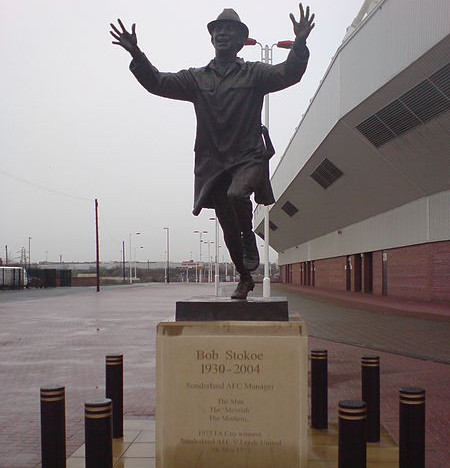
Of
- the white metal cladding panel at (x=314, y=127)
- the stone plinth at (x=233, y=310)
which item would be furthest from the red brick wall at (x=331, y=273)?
the stone plinth at (x=233, y=310)

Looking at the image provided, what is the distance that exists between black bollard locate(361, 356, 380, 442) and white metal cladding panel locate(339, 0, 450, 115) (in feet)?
36.5

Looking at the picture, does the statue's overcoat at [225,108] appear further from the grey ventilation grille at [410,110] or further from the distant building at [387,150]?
the grey ventilation grille at [410,110]

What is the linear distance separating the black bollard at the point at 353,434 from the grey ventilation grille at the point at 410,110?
14.1m

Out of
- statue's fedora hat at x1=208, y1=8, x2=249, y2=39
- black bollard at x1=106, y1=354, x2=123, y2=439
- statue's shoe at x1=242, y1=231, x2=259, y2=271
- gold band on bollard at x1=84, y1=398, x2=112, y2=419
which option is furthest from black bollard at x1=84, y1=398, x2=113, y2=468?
statue's fedora hat at x1=208, y1=8, x2=249, y2=39

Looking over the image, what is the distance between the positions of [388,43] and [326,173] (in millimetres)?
12532

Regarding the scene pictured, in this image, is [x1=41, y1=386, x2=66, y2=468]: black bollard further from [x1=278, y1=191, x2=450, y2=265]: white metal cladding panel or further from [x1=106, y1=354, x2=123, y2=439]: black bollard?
[x1=278, y1=191, x2=450, y2=265]: white metal cladding panel

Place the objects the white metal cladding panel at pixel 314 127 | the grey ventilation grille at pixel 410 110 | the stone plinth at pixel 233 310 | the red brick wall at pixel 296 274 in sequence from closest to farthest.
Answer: the stone plinth at pixel 233 310, the grey ventilation grille at pixel 410 110, the white metal cladding panel at pixel 314 127, the red brick wall at pixel 296 274

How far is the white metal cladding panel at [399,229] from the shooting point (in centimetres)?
2239

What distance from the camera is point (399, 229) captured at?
1044 inches

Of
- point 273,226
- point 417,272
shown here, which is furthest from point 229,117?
point 273,226

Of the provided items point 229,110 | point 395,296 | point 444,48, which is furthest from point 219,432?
point 395,296

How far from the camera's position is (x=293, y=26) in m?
5.38

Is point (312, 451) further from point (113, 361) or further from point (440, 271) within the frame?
point (440, 271)

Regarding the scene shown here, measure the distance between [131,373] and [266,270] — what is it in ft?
44.5
